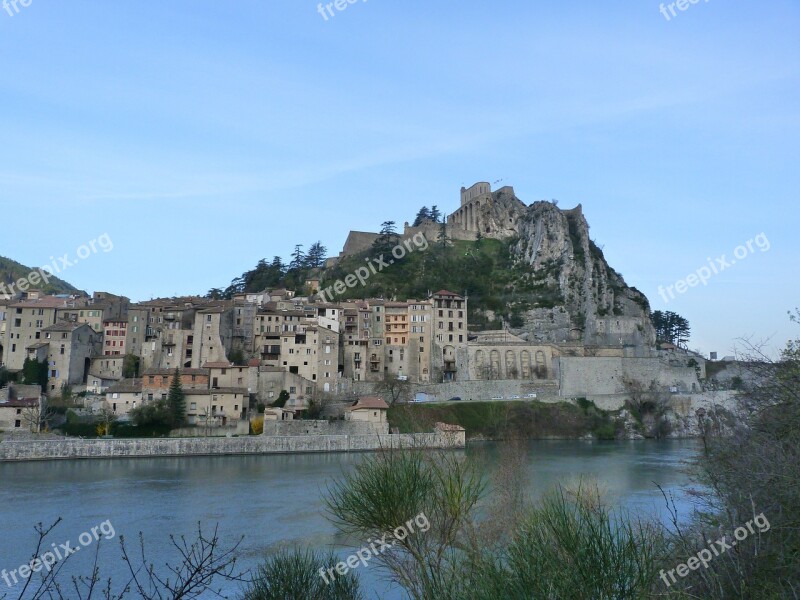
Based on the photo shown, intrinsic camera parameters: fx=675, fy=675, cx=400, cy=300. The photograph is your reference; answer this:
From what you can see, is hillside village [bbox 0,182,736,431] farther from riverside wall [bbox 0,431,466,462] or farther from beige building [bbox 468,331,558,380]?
riverside wall [bbox 0,431,466,462]

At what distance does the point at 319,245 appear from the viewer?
87.8 meters

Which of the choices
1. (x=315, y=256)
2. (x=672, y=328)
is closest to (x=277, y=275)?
(x=315, y=256)

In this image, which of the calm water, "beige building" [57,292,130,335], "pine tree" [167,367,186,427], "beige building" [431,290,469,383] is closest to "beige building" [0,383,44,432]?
the calm water

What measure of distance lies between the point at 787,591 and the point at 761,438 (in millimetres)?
4413

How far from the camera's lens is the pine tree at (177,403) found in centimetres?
4347

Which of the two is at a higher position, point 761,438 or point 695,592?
point 761,438

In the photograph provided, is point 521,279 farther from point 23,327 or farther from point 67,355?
point 23,327

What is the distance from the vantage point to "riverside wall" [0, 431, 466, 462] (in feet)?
126

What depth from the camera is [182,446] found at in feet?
136

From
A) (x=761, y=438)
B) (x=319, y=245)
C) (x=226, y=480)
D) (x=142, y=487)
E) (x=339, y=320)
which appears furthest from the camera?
(x=319, y=245)

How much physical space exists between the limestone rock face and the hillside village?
0.32 metres

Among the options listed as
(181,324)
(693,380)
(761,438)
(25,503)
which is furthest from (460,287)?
(761,438)

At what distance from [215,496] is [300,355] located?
79.7ft

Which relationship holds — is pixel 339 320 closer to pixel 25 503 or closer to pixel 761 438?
pixel 25 503
